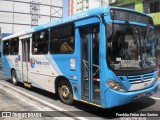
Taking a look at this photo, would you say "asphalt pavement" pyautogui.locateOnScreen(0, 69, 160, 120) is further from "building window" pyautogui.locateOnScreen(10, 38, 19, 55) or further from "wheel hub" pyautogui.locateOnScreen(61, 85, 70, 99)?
"building window" pyautogui.locateOnScreen(10, 38, 19, 55)

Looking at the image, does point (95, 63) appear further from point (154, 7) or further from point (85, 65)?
point (154, 7)

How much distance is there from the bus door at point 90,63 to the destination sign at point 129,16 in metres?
0.56

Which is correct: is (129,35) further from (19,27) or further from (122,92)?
(19,27)

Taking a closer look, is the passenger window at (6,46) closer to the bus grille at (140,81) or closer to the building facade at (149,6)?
the bus grille at (140,81)

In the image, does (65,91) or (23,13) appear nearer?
(65,91)

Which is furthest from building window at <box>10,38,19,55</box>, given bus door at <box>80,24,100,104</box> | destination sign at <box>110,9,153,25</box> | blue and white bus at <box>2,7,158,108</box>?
destination sign at <box>110,9,153,25</box>

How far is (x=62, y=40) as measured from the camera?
8688 millimetres

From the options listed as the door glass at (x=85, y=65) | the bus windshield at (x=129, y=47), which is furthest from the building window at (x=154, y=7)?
the door glass at (x=85, y=65)

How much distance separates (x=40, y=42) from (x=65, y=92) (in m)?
2.52

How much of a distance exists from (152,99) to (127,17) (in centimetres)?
338

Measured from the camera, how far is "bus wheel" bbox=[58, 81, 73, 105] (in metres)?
8.53

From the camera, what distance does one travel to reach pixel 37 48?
34.6 ft

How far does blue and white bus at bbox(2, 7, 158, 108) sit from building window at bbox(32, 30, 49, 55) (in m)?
0.04

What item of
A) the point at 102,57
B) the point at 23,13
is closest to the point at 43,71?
the point at 102,57
